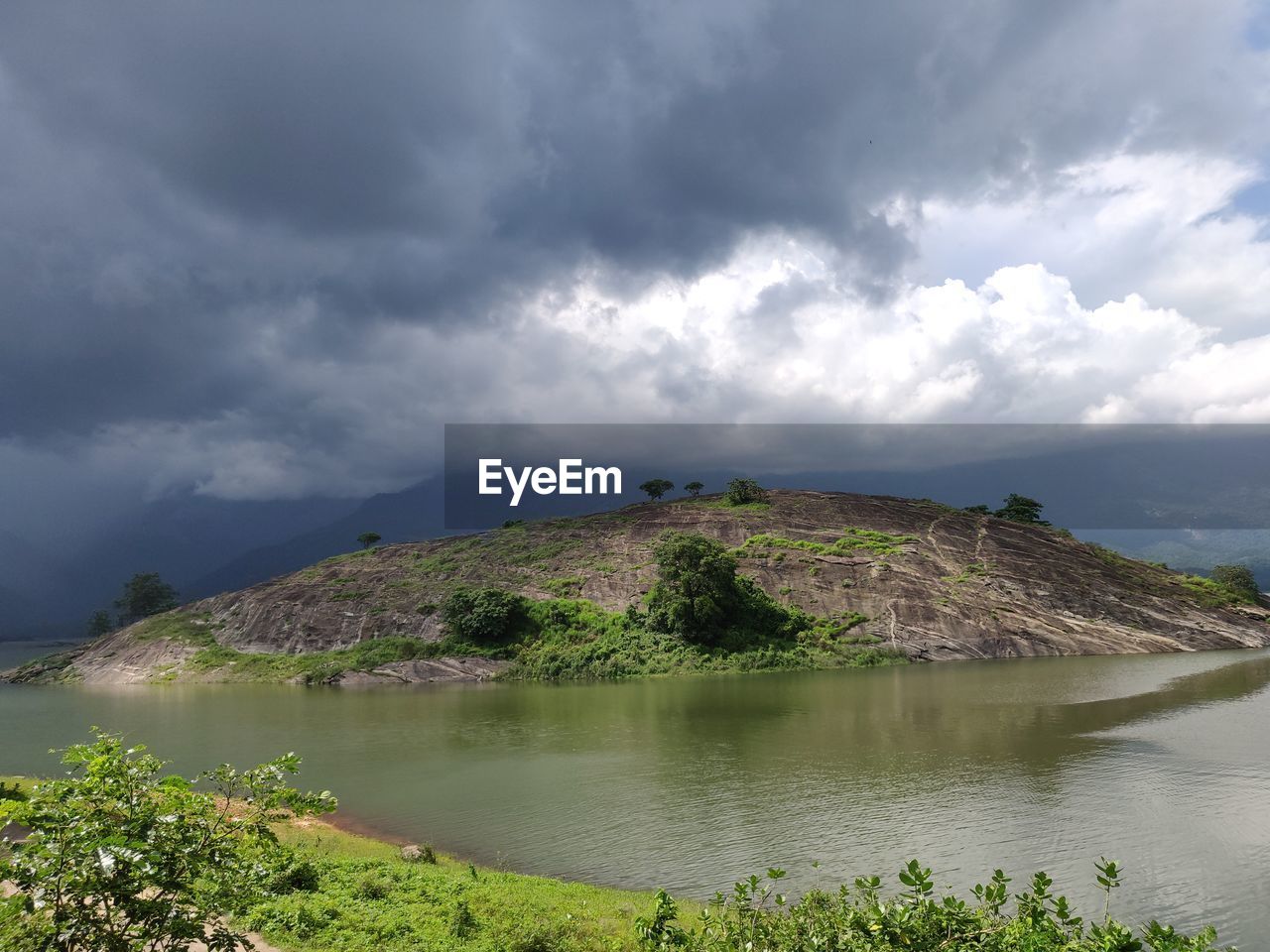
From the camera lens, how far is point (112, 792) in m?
6.01

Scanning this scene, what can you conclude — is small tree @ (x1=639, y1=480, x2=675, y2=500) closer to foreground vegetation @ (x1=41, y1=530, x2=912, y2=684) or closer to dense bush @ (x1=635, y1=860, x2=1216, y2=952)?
foreground vegetation @ (x1=41, y1=530, x2=912, y2=684)

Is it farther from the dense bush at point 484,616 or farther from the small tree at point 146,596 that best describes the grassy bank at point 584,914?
the small tree at point 146,596

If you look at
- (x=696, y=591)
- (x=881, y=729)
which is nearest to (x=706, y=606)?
(x=696, y=591)

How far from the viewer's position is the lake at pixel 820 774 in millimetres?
18781

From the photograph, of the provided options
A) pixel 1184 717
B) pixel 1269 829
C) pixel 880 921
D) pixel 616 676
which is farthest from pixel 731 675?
pixel 880 921

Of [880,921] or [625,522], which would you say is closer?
[880,921]

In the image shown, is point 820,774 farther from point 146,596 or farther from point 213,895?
point 146,596

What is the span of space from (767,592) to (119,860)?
256 feet

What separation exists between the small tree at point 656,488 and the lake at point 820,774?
212 ft

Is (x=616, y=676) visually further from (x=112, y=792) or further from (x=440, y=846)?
(x=112, y=792)

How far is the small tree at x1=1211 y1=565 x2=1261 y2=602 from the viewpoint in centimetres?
8356

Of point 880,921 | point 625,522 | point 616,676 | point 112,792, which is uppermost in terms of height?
point 625,522

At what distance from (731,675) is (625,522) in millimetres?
43884

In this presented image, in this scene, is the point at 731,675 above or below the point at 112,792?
below
